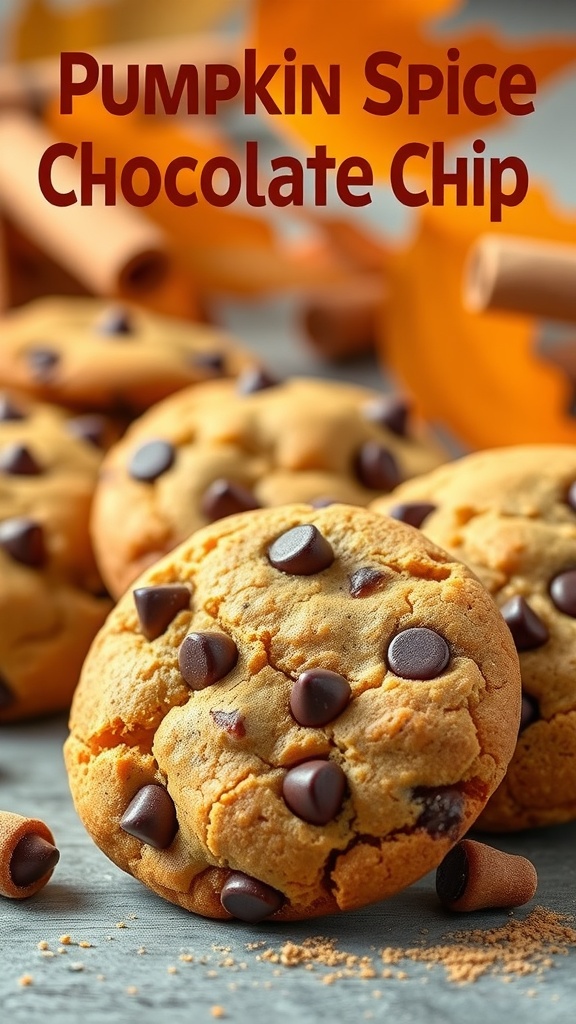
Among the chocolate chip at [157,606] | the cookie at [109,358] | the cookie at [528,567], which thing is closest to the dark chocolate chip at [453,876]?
the cookie at [528,567]

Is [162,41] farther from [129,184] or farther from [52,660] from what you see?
[52,660]

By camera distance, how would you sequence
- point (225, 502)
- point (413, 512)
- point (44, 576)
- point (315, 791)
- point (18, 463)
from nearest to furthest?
1. point (315, 791)
2. point (413, 512)
3. point (225, 502)
4. point (44, 576)
5. point (18, 463)

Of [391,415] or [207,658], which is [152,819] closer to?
[207,658]

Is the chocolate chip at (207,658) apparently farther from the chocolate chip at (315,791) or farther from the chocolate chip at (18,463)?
the chocolate chip at (18,463)

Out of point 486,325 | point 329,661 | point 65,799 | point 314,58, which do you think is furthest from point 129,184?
point 329,661

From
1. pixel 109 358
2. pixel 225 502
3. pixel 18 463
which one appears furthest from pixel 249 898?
pixel 109 358

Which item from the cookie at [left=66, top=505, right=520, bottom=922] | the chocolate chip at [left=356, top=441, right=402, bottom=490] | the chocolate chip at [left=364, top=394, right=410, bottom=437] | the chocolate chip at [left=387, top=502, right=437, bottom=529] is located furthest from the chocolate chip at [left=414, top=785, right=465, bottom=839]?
the chocolate chip at [left=364, top=394, right=410, bottom=437]
